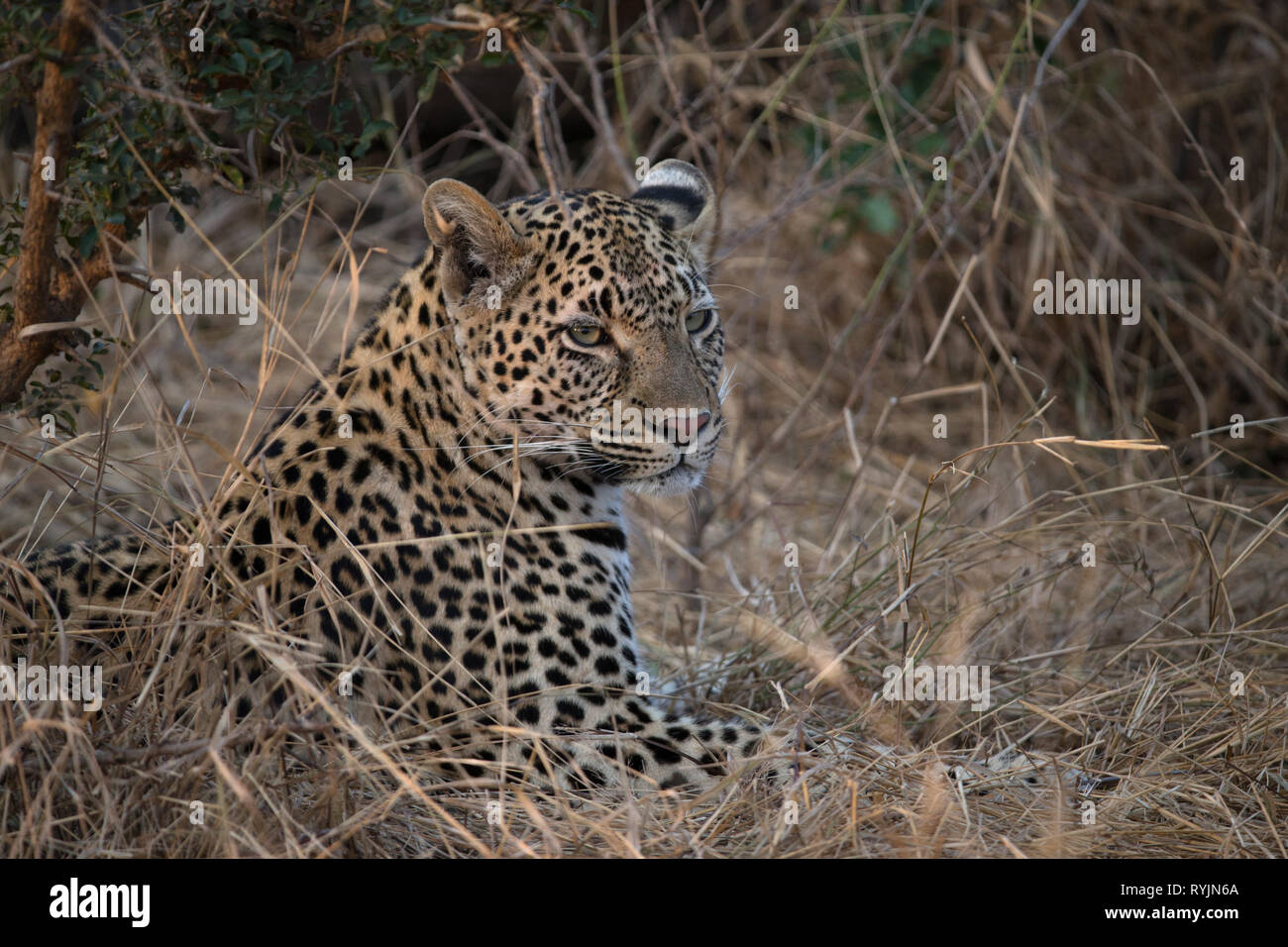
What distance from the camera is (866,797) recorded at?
161 inches

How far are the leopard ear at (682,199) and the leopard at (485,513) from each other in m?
0.33

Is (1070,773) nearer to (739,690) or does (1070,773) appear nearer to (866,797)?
(866,797)

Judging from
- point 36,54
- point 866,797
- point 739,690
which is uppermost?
point 36,54

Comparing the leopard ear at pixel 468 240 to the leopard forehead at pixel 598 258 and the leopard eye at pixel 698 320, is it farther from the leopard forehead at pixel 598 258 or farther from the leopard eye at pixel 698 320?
the leopard eye at pixel 698 320

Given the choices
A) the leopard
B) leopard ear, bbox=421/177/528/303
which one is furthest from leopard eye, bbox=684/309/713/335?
leopard ear, bbox=421/177/528/303

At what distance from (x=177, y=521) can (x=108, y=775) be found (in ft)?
2.75

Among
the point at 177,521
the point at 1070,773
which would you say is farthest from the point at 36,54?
the point at 1070,773

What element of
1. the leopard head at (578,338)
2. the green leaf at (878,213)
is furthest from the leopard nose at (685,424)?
the green leaf at (878,213)

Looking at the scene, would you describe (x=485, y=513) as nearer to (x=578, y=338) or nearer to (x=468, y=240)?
(x=578, y=338)

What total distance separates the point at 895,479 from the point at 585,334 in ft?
13.4

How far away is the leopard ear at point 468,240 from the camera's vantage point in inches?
167

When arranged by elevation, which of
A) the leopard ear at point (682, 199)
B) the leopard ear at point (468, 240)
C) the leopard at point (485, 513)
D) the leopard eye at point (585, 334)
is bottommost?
the leopard at point (485, 513)

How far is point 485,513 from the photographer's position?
14.7ft

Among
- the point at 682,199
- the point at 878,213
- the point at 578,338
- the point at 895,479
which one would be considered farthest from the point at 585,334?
the point at 878,213
